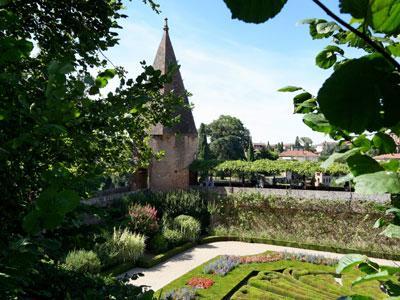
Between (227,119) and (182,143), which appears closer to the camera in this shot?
(182,143)

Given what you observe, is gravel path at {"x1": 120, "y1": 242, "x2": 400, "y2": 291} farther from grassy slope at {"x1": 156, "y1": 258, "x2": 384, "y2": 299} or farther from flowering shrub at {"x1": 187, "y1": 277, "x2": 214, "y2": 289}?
flowering shrub at {"x1": 187, "y1": 277, "x2": 214, "y2": 289}

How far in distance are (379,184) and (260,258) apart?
1319 cm

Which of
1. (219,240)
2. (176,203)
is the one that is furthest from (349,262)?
(176,203)

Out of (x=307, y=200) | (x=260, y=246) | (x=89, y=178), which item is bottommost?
(x=260, y=246)

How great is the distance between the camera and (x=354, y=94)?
0.48 m

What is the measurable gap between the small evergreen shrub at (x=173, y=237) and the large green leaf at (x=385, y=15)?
14.5 m

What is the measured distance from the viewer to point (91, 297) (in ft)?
7.47

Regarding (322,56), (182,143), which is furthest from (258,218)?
(322,56)

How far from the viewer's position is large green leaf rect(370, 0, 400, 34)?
1.41 feet

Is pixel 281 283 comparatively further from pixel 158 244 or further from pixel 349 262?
pixel 349 262

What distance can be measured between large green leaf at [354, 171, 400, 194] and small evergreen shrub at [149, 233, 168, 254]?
13.8m

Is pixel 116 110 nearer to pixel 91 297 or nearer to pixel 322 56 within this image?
pixel 91 297

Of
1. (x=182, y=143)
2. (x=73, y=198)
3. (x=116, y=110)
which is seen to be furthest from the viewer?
(x=182, y=143)

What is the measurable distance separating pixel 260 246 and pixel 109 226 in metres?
14.3
